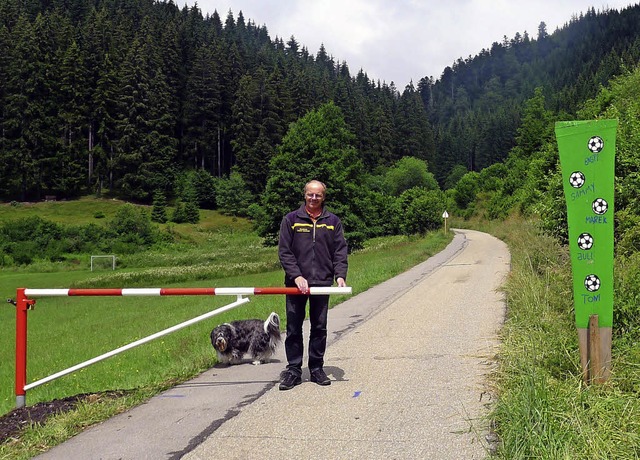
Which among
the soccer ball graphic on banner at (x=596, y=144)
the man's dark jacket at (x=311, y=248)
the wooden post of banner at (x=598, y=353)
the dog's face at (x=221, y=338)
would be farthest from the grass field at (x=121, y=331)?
the soccer ball graphic on banner at (x=596, y=144)

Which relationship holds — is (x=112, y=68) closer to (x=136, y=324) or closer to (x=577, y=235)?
(x=136, y=324)

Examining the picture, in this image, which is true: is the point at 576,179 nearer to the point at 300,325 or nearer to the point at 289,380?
the point at 300,325

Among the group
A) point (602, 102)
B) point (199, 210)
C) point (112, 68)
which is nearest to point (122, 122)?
point (112, 68)

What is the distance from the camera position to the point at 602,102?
3284cm

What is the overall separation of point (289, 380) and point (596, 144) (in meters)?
3.87

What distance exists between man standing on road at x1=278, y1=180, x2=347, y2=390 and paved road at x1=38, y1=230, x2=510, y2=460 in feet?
1.18

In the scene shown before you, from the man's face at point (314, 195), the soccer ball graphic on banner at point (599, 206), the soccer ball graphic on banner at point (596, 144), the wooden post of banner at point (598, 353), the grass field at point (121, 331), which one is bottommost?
the grass field at point (121, 331)

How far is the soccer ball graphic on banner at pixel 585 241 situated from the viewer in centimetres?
507

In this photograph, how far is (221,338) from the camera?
7629 millimetres

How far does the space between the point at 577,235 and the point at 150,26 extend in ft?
356

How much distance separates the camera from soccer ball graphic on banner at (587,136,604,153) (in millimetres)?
4996

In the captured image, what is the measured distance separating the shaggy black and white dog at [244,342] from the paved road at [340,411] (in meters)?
0.19

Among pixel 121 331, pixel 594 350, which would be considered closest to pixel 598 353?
pixel 594 350

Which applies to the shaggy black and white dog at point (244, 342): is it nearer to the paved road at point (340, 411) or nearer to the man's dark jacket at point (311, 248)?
the paved road at point (340, 411)
